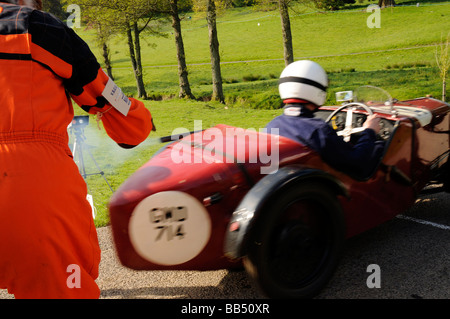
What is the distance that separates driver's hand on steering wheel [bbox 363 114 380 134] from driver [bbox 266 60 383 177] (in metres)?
0.26

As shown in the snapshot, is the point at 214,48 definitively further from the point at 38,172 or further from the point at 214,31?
the point at 38,172

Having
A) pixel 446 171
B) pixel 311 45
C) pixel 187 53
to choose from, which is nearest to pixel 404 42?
pixel 311 45

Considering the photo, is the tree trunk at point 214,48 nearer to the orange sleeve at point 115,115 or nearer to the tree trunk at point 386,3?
the orange sleeve at point 115,115

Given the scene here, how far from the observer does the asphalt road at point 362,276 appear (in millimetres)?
3157

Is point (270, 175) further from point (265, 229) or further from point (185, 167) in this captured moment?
point (185, 167)

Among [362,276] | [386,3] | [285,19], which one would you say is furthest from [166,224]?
[386,3]

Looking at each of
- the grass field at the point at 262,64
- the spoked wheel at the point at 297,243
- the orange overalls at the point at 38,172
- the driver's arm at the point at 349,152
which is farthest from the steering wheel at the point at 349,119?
the grass field at the point at 262,64

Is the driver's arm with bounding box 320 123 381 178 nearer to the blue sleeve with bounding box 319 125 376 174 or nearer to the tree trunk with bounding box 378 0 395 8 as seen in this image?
the blue sleeve with bounding box 319 125 376 174

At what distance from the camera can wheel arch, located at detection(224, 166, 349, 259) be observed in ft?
8.59

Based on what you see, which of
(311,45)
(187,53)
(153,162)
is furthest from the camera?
(187,53)

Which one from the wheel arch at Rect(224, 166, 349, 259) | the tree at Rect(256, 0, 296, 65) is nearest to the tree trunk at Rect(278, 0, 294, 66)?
the tree at Rect(256, 0, 296, 65)
